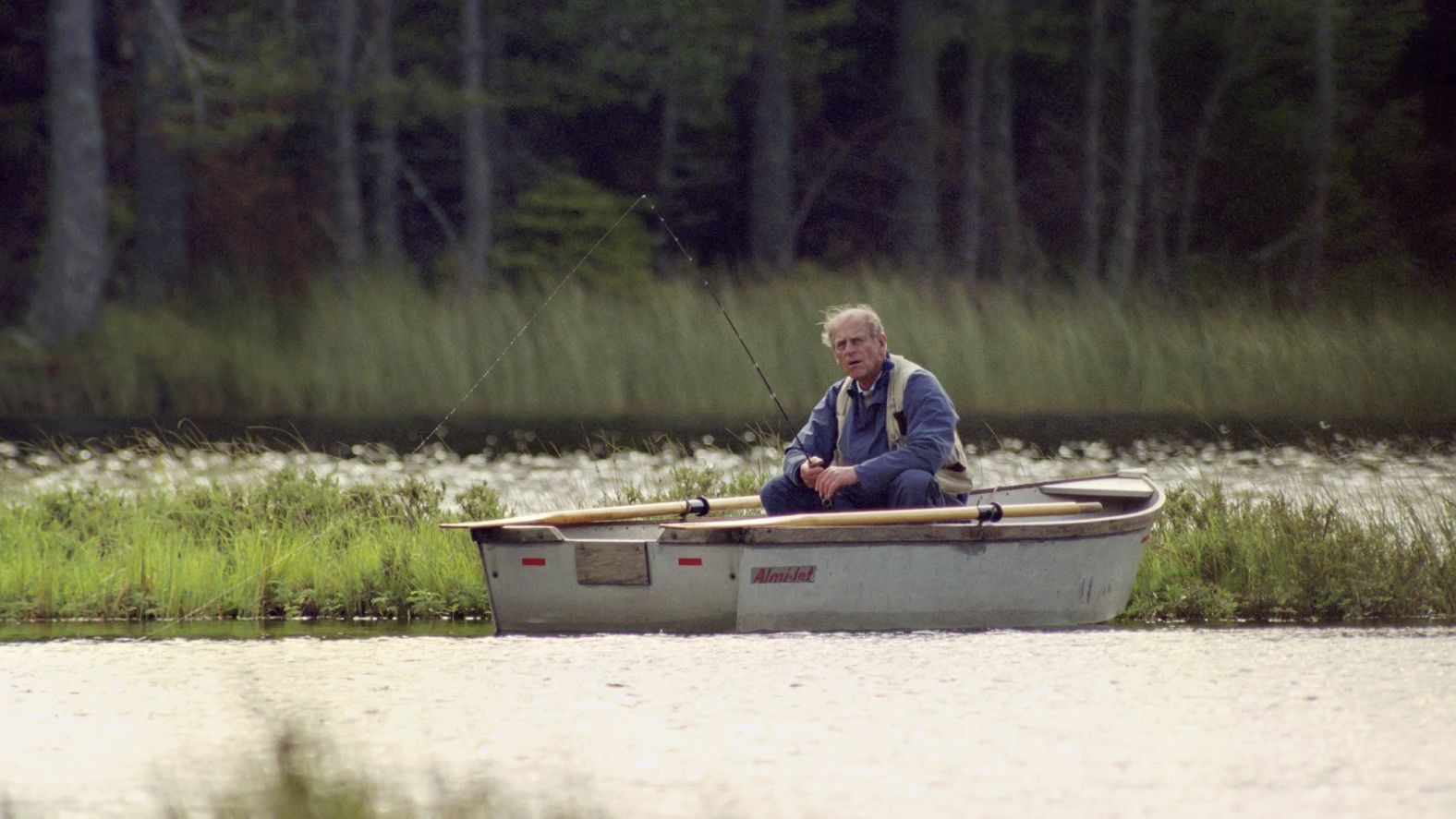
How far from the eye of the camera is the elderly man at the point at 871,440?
974cm

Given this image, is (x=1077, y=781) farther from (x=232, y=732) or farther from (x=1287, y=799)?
(x=232, y=732)

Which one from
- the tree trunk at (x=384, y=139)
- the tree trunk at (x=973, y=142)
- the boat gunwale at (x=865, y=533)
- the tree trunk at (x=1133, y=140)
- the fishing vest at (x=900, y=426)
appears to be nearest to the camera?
the boat gunwale at (x=865, y=533)

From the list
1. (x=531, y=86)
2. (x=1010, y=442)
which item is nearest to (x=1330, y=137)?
(x=531, y=86)

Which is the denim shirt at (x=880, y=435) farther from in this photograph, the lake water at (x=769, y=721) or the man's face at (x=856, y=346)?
the lake water at (x=769, y=721)

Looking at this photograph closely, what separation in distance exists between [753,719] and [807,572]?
1985mm

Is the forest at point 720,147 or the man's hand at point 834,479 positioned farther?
the forest at point 720,147

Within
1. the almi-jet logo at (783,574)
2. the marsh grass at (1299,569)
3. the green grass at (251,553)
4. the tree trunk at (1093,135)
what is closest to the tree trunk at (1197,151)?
the tree trunk at (1093,135)

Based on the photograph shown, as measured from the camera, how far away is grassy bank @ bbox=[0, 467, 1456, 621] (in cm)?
1033

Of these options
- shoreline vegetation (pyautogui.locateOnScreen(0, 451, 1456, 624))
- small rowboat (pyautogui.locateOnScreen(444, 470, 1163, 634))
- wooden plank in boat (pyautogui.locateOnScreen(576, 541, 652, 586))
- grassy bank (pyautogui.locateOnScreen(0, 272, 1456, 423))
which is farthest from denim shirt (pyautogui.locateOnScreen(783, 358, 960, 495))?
grassy bank (pyautogui.locateOnScreen(0, 272, 1456, 423))

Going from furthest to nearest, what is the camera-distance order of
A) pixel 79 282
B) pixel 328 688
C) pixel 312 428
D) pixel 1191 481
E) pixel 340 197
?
pixel 340 197 < pixel 79 282 < pixel 312 428 < pixel 1191 481 < pixel 328 688

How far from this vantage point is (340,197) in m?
29.0

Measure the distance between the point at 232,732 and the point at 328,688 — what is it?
0.90 m

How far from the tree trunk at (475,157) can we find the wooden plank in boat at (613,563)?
18.8 metres

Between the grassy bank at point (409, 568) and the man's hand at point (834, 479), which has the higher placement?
the man's hand at point (834, 479)
